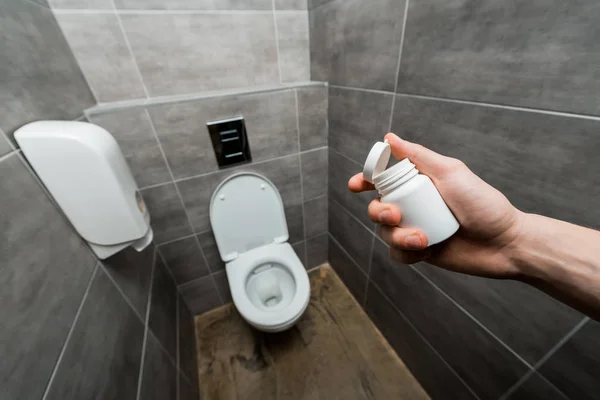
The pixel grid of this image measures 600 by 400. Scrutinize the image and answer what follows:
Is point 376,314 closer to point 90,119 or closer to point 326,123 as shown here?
point 326,123

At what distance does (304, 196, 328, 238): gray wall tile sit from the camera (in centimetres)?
126

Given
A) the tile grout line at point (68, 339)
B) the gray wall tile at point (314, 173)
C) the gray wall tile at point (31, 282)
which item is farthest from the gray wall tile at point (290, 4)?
the tile grout line at point (68, 339)

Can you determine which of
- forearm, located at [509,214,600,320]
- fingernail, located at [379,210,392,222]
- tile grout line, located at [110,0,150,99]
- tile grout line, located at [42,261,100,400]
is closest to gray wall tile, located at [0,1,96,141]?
tile grout line, located at [110,0,150,99]

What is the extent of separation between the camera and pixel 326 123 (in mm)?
1068

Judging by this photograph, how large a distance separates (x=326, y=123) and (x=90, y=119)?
0.85m

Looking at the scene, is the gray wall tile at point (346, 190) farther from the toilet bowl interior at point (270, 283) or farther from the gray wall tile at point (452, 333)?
the toilet bowl interior at point (270, 283)

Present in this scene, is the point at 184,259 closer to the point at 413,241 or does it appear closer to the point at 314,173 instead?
the point at 314,173

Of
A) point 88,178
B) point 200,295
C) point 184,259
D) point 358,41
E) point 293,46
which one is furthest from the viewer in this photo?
point 200,295

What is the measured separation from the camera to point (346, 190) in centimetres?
107

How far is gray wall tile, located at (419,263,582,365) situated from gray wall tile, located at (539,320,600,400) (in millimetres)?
17

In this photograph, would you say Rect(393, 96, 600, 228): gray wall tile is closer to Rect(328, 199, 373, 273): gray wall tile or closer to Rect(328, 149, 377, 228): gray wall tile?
Rect(328, 149, 377, 228): gray wall tile

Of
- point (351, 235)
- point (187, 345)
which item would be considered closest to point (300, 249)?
point (351, 235)

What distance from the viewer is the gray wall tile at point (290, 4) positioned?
34.9 inches

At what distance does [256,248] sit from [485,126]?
1.00m
